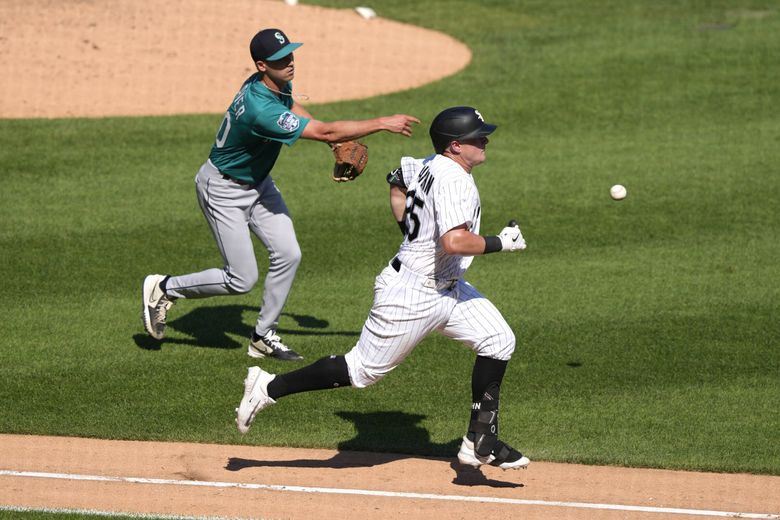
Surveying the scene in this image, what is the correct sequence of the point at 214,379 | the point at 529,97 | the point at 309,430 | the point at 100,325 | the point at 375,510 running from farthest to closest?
the point at 529,97
the point at 100,325
the point at 214,379
the point at 309,430
the point at 375,510

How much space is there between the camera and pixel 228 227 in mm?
8188

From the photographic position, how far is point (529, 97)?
50.2 feet

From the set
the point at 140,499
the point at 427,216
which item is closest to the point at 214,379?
the point at 140,499

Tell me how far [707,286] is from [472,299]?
4.04 m

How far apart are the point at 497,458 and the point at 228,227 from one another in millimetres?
2844

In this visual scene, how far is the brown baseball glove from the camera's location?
7.39 metres

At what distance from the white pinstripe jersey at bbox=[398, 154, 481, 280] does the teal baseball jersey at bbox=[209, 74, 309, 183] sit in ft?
4.12

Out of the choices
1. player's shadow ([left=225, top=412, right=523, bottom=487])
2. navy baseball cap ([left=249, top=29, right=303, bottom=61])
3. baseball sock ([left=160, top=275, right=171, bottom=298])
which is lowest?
player's shadow ([left=225, top=412, right=523, bottom=487])

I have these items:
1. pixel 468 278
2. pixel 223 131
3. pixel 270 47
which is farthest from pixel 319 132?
pixel 468 278

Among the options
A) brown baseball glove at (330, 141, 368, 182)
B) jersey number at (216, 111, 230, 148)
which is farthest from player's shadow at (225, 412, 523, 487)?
jersey number at (216, 111, 230, 148)

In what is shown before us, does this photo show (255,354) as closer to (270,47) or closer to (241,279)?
(241,279)

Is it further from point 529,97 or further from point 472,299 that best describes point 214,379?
point 529,97

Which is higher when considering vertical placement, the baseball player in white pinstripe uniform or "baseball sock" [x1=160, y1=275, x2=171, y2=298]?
the baseball player in white pinstripe uniform

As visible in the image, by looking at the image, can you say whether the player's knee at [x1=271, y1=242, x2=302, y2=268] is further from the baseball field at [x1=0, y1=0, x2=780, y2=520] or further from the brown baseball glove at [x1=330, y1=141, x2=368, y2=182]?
the brown baseball glove at [x1=330, y1=141, x2=368, y2=182]
